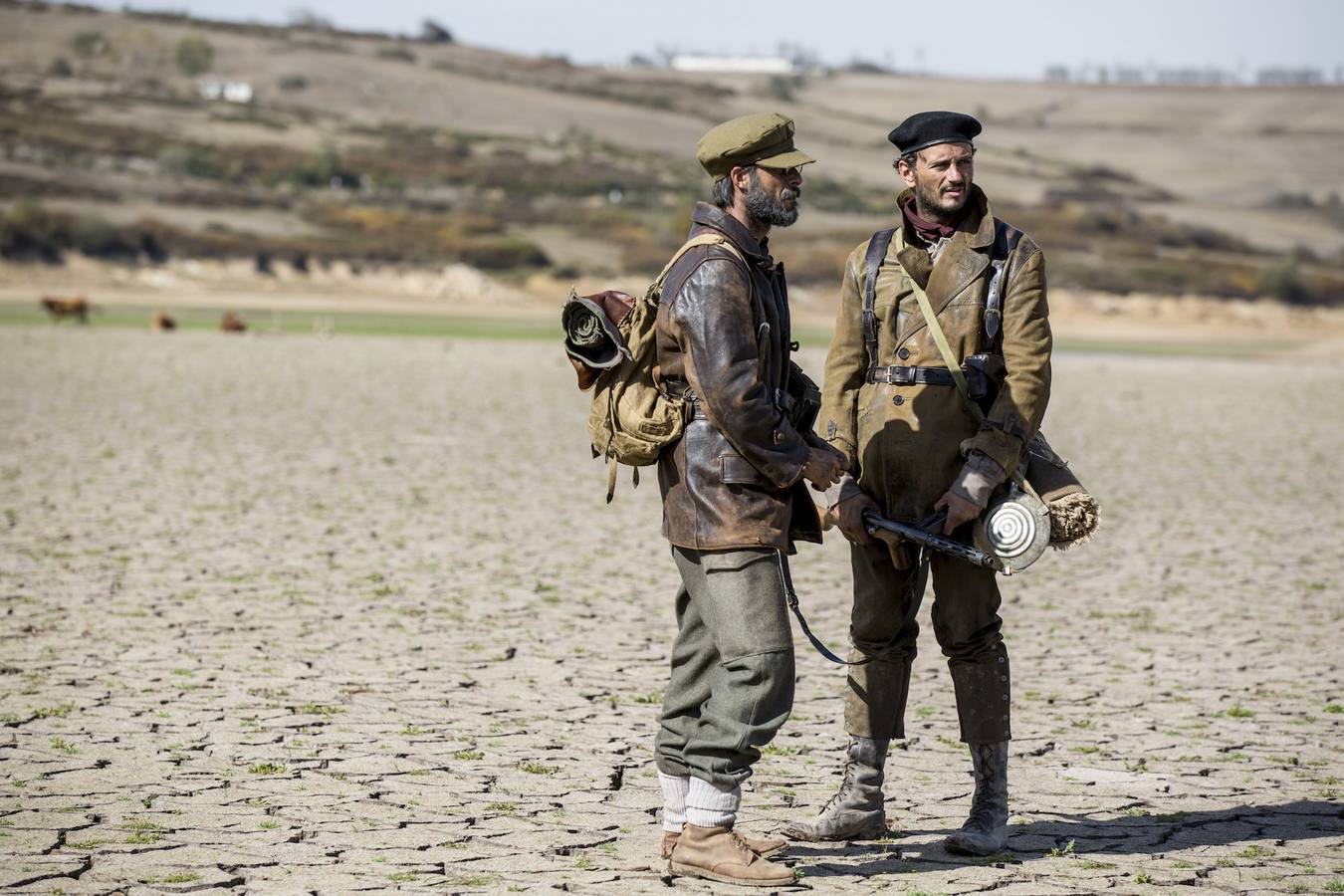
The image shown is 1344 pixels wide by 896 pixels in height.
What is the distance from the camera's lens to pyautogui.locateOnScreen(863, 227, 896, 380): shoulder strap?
17.0ft

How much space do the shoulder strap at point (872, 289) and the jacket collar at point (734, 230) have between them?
0.56 meters

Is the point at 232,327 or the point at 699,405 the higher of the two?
the point at 699,405

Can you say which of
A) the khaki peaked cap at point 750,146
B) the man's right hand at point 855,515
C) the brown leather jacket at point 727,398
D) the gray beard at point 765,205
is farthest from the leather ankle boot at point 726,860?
the khaki peaked cap at point 750,146

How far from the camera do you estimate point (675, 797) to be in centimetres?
478

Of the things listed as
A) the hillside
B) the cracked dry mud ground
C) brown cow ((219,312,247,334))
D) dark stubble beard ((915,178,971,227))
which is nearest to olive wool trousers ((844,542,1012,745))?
the cracked dry mud ground

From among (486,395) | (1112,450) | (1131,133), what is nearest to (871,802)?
(1112,450)

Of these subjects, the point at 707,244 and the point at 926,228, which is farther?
the point at 926,228

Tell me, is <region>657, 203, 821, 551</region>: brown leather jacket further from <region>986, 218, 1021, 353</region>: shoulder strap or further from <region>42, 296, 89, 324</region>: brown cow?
<region>42, 296, 89, 324</region>: brown cow

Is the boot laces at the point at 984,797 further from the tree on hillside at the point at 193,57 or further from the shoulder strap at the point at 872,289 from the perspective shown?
the tree on hillside at the point at 193,57

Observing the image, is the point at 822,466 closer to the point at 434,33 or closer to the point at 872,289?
the point at 872,289

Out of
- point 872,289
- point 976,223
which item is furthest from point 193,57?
point 976,223

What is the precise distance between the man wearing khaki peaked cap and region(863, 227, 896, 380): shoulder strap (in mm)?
495

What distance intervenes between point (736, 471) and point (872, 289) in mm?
922

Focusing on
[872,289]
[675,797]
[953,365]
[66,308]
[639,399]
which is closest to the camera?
[639,399]
